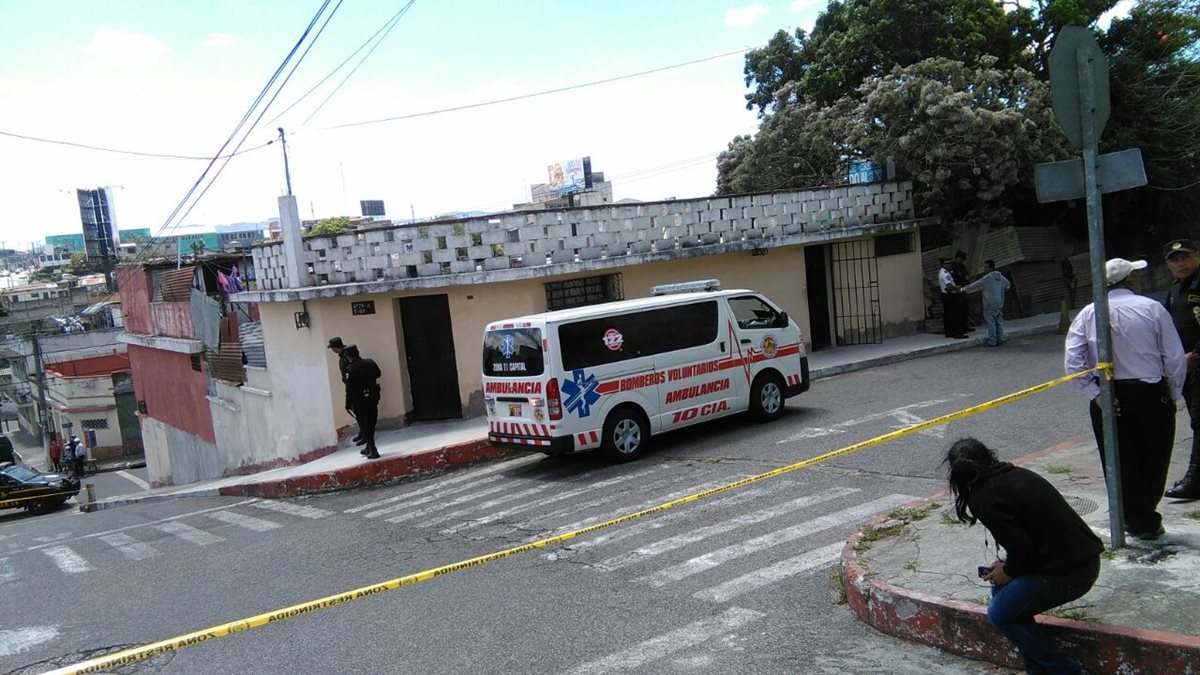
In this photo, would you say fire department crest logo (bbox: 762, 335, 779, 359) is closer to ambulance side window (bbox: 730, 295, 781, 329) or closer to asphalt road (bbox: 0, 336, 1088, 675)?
ambulance side window (bbox: 730, 295, 781, 329)

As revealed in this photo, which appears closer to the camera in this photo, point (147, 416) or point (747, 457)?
point (747, 457)

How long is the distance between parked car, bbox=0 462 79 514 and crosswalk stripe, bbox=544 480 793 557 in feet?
59.2

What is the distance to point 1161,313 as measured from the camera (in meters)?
5.17

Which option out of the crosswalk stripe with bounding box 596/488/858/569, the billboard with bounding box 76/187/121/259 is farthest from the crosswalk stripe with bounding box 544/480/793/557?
the billboard with bounding box 76/187/121/259

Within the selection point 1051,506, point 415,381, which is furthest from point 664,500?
point 415,381

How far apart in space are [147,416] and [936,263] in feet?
78.6

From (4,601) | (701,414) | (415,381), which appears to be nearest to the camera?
(4,601)

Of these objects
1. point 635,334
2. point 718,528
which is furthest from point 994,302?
point 718,528

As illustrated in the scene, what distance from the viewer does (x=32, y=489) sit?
65.7ft

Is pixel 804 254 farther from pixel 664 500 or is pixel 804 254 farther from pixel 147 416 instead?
pixel 147 416

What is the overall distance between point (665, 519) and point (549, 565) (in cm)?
134

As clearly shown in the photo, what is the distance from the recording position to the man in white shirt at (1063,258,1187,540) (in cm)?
509

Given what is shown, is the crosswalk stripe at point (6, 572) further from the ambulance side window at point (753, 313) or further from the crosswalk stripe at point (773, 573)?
the ambulance side window at point (753, 313)

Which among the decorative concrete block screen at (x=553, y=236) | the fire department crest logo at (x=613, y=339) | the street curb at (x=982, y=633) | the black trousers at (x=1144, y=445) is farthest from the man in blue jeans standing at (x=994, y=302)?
the street curb at (x=982, y=633)
